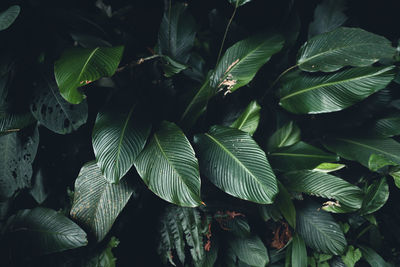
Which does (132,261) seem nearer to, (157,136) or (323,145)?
(157,136)

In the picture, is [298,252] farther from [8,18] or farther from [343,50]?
[8,18]

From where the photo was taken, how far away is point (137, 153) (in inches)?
36.2

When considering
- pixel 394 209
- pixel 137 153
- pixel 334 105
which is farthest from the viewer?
pixel 394 209

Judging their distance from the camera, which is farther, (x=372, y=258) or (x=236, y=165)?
(x=372, y=258)

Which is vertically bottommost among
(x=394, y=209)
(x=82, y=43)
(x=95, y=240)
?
(x=394, y=209)

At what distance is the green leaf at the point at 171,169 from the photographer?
2.77 ft

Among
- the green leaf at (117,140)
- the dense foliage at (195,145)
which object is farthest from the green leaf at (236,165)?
the green leaf at (117,140)

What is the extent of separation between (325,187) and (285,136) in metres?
0.28

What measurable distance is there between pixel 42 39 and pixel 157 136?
705mm

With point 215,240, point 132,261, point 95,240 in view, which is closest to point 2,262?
point 95,240

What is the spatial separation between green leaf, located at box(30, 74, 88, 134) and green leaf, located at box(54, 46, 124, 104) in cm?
18

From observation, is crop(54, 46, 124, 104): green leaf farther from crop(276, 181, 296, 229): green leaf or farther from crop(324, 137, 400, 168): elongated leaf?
crop(324, 137, 400, 168): elongated leaf

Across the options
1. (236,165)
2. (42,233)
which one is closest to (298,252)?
(236,165)

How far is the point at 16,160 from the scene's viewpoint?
3.63ft
